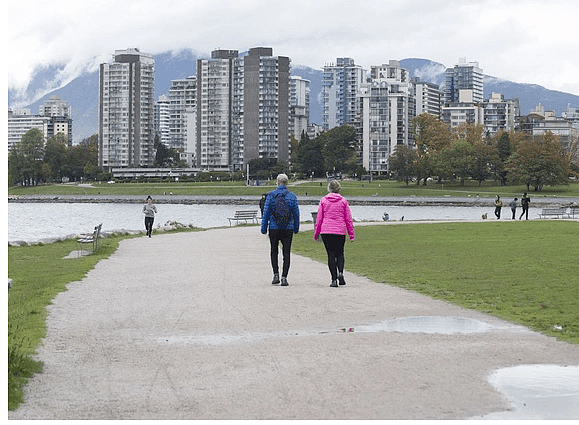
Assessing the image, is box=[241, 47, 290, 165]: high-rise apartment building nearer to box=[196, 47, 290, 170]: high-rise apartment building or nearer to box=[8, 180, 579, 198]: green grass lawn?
box=[196, 47, 290, 170]: high-rise apartment building

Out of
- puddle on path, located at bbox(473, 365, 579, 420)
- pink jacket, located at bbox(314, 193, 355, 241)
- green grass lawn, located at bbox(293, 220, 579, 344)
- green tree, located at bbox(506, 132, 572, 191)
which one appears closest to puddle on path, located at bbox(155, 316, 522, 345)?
green grass lawn, located at bbox(293, 220, 579, 344)

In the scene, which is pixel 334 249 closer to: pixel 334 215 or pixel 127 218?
pixel 334 215

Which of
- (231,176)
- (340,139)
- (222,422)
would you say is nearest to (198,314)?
(222,422)

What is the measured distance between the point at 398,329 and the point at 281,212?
4.87 meters

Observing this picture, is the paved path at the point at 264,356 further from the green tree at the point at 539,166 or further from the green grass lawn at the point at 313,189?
the green tree at the point at 539,166

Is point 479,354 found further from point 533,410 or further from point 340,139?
point 340,139

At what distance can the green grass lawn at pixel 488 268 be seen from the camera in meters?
12.3

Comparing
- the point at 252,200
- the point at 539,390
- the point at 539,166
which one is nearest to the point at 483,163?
the point at 539,166

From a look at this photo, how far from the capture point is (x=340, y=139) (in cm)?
17012

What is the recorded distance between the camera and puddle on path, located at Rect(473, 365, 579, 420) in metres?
6.80

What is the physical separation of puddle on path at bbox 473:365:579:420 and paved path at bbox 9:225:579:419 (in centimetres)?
15

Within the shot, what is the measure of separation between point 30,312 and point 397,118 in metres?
180

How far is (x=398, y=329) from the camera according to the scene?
10.4 meters

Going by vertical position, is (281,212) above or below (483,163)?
below
